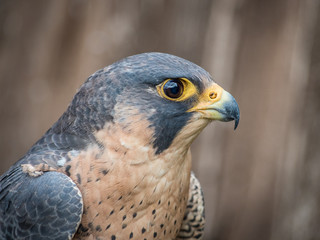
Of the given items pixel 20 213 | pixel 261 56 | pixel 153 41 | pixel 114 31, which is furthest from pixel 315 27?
pixel 20 213

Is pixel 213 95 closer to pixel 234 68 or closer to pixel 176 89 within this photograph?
pixel 176 89

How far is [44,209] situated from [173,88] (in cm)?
Answer: 108

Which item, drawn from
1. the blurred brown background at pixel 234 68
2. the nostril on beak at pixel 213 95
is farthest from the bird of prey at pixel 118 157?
the blurred brown background at pixel 234 68

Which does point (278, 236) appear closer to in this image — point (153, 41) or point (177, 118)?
point (153, 41)

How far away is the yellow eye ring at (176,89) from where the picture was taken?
9.87 feet

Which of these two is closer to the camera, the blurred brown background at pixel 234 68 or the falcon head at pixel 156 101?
the falcon head at pixel 156 101

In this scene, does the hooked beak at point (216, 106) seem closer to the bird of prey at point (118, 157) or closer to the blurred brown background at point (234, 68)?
the bird of prey at point (118, 157)

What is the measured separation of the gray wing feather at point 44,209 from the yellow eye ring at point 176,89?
805 millimetres

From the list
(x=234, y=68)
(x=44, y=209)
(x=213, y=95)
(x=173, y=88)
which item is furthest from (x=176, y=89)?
(x=234, y=68)

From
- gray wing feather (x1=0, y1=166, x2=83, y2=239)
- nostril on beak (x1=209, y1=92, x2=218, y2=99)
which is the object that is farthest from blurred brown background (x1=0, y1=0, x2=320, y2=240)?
gray wing feather (x1=0, y1=166, x2=83, y2=239)

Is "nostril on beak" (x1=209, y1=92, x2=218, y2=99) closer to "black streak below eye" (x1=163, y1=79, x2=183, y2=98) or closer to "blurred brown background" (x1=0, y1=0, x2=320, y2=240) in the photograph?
"black streak below eye" (x1=163, y1=79, x2=183, y2=98)

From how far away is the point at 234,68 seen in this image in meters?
5.74

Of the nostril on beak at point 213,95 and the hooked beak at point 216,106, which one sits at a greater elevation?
the nostril on beak at point 213,95

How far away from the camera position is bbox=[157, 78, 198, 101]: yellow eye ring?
3.01m
